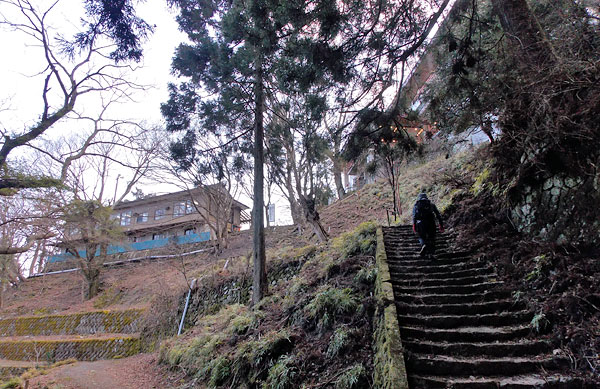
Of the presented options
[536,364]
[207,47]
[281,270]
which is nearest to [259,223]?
[281,270]

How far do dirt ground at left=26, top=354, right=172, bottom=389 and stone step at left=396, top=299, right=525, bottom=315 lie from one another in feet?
22.3

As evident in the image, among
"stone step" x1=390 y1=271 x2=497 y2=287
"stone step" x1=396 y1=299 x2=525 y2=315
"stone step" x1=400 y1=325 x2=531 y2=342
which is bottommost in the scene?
"stone step" x1=400 y1=325 x2=531 y2=342

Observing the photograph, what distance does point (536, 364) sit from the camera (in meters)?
3.38

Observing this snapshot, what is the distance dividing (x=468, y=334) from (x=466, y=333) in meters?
0.03

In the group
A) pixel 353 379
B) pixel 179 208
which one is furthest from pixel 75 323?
pixel 353 379

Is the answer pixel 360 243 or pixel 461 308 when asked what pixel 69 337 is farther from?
pixel 461 308

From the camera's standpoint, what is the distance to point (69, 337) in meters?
16.0

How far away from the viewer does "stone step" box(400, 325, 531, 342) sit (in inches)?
156

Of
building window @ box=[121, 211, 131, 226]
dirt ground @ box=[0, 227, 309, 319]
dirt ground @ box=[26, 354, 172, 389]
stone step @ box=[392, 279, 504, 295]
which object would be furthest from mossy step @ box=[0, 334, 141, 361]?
building window @ box=[121, 211, 131, 226]

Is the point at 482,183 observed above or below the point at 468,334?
above

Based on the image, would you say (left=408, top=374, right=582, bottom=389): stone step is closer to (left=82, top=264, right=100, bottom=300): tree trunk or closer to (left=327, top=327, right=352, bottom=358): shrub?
(left=327, top=327, right=352, bottom=358): shrub

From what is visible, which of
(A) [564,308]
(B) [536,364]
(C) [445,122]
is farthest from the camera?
(C) [445,122]

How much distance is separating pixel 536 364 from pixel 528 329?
0.67 m

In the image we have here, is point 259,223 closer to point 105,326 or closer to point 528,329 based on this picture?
point 528,329
